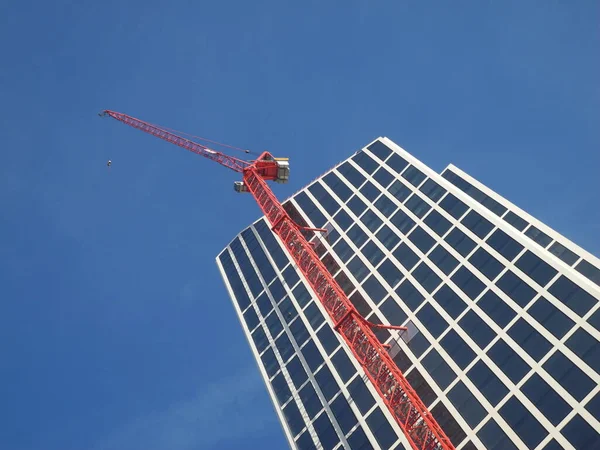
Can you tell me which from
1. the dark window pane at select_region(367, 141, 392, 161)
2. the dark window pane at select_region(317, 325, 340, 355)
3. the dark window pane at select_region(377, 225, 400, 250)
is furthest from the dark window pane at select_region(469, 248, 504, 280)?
the dark window pane at select_region(367, 141, 392, 161)

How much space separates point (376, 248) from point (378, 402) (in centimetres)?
2320

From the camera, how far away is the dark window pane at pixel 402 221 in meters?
90.1

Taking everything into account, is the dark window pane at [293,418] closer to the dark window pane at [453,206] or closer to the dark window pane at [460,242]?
the dark window pane at [460,242]

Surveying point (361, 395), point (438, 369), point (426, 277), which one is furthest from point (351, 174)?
point (438, 369)

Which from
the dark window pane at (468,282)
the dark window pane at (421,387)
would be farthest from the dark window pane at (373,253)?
the dark window pane at (421,387)

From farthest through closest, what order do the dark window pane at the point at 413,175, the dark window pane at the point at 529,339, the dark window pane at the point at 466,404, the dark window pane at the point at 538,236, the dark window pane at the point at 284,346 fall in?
the dark window pane at the point at 413,175 < the dark window pane at the point at 284,346 < the dark window pane at the point at 538,236 < the dark window pane at the point at 529,339 < the dark window pane at the point at 466,404

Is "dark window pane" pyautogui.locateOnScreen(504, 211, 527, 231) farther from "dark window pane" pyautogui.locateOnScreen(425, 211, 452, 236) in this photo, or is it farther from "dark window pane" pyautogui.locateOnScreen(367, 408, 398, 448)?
"dark window pane" pyautogui.locateOnScreen(367, 408, 398, 448)

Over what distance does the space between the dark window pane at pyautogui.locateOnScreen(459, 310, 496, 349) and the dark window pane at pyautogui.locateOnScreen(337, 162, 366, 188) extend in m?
32.7

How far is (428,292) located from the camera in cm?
8088

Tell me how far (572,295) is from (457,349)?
13.0 meters

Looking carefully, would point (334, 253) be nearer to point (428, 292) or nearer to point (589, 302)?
point (428, 292)

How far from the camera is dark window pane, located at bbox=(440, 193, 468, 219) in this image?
3413 inches

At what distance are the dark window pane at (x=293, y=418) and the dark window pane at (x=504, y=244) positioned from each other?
30398mm

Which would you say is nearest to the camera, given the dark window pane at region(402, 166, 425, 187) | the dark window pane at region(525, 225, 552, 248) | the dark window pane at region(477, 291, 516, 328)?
the dark window pane at region(477, 291, 516, 328)
